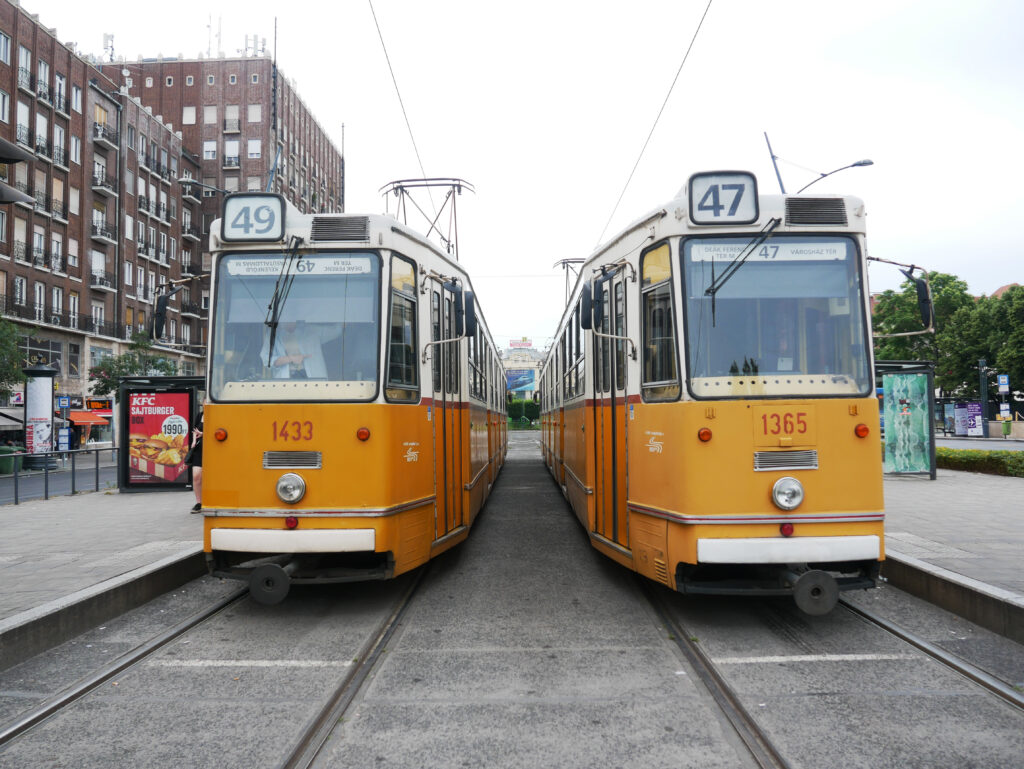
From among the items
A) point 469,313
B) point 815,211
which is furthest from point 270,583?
point 815,211

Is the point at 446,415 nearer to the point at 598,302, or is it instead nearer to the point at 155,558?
the point at 598,302

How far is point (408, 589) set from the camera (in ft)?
22.8

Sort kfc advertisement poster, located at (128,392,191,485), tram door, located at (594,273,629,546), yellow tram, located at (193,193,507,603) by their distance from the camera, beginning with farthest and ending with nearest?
1. kfc advertisement poster, located at (128,392,191,485)
2. tram door, located at (594,273,629,546)
3. yellow tram, located at (193,193,507,603)

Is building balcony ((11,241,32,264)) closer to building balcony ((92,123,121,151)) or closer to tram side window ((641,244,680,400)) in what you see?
building balcony ((92,123,121,151))

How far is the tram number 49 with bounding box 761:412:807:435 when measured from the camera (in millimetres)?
5445

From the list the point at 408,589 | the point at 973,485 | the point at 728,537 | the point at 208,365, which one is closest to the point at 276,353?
the point at 208,365

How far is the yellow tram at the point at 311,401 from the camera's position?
5.79 meters

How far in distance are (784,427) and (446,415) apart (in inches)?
127

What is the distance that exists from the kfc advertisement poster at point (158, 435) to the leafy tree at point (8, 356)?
15.8 metres

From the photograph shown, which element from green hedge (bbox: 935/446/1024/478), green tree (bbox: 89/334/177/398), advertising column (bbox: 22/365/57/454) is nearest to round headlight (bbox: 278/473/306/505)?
green hedge (bbox: 935/446/1024/478)

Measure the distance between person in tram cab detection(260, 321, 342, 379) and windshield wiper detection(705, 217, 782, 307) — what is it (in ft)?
9.49

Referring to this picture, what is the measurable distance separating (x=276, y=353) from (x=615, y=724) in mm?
3756

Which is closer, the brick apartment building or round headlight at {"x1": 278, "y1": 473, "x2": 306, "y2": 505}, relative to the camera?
round headlight at {"x1": 278, "y1": 473, "x2": 306, "y2": 505}

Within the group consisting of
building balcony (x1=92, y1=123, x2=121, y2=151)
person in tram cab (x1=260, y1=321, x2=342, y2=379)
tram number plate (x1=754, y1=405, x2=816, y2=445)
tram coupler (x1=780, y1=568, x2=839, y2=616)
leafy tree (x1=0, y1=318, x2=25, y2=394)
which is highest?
building balcony (x1=92, y1=123, x2=121, y2=151)
